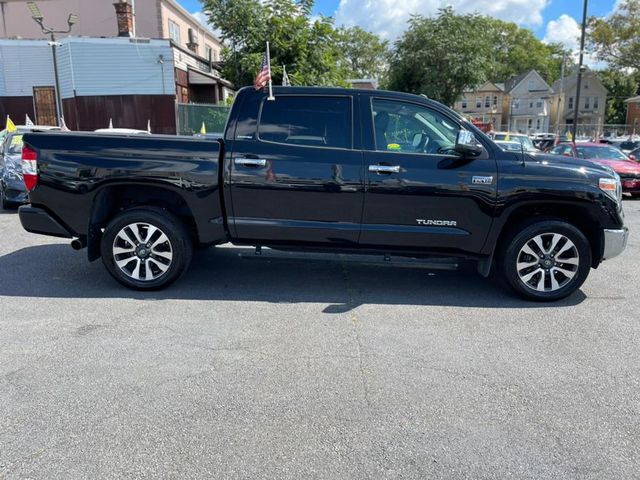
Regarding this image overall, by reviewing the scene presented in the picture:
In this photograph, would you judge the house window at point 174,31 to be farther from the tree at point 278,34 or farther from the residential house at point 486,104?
the residential house at point 486,104

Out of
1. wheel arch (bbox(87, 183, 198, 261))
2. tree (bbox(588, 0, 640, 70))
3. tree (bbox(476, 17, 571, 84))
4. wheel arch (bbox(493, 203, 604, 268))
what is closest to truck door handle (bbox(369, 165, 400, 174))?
wheel arch (bbox(493, 203, 604, 268))

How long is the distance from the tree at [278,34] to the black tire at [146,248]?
14678mm

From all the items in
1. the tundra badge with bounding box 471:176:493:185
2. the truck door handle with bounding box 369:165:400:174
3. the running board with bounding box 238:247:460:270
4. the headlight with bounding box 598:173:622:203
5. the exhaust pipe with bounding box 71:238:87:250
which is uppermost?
the truck door handle with bounding box 369:165:400:174

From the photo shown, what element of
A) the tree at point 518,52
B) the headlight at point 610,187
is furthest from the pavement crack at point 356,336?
the tree at point 518,52

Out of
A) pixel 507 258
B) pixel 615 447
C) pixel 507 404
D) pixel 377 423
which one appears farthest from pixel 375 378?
pixel 507 258

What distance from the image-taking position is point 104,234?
5.21 metres

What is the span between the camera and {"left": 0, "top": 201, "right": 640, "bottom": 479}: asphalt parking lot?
274 centimetres

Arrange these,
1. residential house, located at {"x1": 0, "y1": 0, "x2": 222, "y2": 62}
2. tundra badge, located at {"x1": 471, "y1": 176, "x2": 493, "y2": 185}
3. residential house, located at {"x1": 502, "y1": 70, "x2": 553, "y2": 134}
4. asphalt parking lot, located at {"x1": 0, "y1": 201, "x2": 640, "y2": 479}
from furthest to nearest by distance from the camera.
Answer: residential house, located at {"x1": 502, "y1": 70, "x2": 553, "y2": 134} → residential house, located at {"x1": 0, "y1": 0, "x2": 222, "y2": 62} → tundra badge, located at {"x1": 471, "y1": 176, "x2": 493, "y2": 185} → asphalt parking lot, located at {"x1": 0, "y1": 201, "x2": 640, "y2": 479}

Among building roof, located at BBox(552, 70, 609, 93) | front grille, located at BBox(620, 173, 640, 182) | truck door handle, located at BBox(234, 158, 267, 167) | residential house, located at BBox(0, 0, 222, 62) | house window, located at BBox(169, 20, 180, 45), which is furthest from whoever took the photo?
building roof, located at BBox(552, 70, 609, 93)

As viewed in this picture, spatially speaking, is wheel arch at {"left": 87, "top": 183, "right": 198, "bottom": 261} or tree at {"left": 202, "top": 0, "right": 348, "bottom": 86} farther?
tree at {"left": 202, "top": 0, "right": 348, "bottom": 86}

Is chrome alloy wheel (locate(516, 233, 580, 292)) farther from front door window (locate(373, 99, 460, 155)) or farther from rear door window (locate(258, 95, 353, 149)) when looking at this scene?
rear door window (locate(258, 95, 353, 149))

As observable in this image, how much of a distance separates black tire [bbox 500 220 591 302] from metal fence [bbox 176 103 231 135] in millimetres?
16051

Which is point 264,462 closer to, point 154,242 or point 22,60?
point 154,242

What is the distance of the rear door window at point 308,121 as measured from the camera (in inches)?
200
